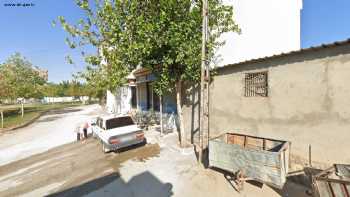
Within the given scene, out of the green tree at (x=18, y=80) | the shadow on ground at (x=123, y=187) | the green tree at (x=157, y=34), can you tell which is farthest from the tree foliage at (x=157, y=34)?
the green tree at (x=18, y=80)

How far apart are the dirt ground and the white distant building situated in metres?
5.56

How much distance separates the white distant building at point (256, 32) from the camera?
10.1 metres

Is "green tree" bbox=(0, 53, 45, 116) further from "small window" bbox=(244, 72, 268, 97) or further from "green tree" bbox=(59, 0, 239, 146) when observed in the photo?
"small window" bbox=(244, 72, 268, 97)

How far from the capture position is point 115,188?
19.3 feet

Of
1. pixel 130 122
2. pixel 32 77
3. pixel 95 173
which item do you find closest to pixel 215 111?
pixel 130 122

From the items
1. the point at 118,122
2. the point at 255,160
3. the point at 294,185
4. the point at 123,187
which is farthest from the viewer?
the point at 118,122

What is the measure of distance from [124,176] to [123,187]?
0.78 meters

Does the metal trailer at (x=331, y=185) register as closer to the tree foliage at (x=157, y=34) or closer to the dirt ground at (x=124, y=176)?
the dirt ground at (x=124, y=176)

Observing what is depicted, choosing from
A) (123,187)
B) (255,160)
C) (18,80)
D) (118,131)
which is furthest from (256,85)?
(18,80)

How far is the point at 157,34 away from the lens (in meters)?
6.86

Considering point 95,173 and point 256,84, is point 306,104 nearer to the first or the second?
point 256,84

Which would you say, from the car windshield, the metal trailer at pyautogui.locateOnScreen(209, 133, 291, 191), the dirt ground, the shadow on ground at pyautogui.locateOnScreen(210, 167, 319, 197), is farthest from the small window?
the car windshield

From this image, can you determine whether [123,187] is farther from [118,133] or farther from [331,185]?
[331,185]

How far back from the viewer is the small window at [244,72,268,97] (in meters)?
6.29
